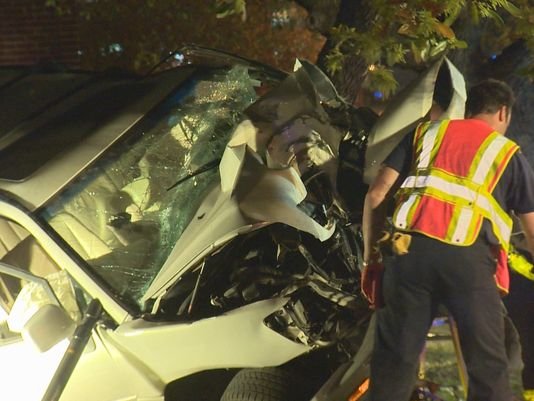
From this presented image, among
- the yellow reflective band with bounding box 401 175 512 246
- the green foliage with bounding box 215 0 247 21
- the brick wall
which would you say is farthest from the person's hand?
the brick wall

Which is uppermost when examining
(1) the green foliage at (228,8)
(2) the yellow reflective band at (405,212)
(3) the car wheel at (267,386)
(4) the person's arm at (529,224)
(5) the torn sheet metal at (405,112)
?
(1) the green foliage at (228,8)

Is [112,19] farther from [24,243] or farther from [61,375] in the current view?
[61,375]

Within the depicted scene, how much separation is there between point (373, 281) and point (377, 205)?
Answer: 1.12 ft

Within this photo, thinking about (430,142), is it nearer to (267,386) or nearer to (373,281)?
(373,281)

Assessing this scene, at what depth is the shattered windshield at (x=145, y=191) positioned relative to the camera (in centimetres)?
301

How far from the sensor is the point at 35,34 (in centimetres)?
856

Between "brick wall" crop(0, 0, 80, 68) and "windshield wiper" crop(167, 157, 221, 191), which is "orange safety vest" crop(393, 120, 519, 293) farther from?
"brick wall" crop(0, 0, 80, 68)

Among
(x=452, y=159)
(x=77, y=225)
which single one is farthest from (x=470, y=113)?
(x=77, y=225)

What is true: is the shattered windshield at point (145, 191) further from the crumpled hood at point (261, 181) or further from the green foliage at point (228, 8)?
the green foliage at point (228, 8)

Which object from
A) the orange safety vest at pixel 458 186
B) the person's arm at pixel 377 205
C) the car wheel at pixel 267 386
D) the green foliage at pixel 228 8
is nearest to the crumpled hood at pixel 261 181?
the person's arm at pixel 377 205

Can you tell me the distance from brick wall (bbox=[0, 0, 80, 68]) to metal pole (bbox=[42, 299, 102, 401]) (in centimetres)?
622

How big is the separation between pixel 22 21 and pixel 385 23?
5.97 m

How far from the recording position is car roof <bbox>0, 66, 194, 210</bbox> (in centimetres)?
303

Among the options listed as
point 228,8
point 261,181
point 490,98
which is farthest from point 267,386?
point 228,8
